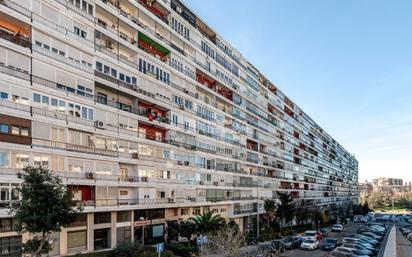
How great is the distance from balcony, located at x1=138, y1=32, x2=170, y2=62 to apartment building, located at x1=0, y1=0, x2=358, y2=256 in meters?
0.15

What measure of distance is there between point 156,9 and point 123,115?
17.0 meters

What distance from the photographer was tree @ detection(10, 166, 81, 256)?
2431 centimetres

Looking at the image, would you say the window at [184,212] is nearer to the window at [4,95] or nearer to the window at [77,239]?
the window at [77,239]

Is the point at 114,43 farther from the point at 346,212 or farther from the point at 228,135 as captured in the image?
the point at 346,212

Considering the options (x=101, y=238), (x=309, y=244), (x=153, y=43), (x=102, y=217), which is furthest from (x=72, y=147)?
(x=309, y=244)

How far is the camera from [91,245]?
3838cm

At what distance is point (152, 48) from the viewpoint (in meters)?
50.2

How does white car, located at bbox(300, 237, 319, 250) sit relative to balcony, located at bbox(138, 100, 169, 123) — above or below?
below

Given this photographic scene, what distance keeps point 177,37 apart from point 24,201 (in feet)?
117

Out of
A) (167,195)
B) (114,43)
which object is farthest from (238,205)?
(114,43)

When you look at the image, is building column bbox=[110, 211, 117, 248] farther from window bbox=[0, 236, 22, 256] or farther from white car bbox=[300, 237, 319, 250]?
white car bbox=[300, 237, 319, 250]

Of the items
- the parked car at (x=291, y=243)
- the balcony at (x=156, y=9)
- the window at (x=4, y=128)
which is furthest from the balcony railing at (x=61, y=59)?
the parked car at (x=291, y=243)

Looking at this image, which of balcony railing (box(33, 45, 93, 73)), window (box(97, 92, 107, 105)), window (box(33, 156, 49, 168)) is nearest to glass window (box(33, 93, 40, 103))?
balcony railing (box(33, 45, 93, 73))

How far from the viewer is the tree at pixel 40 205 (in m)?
24.3
